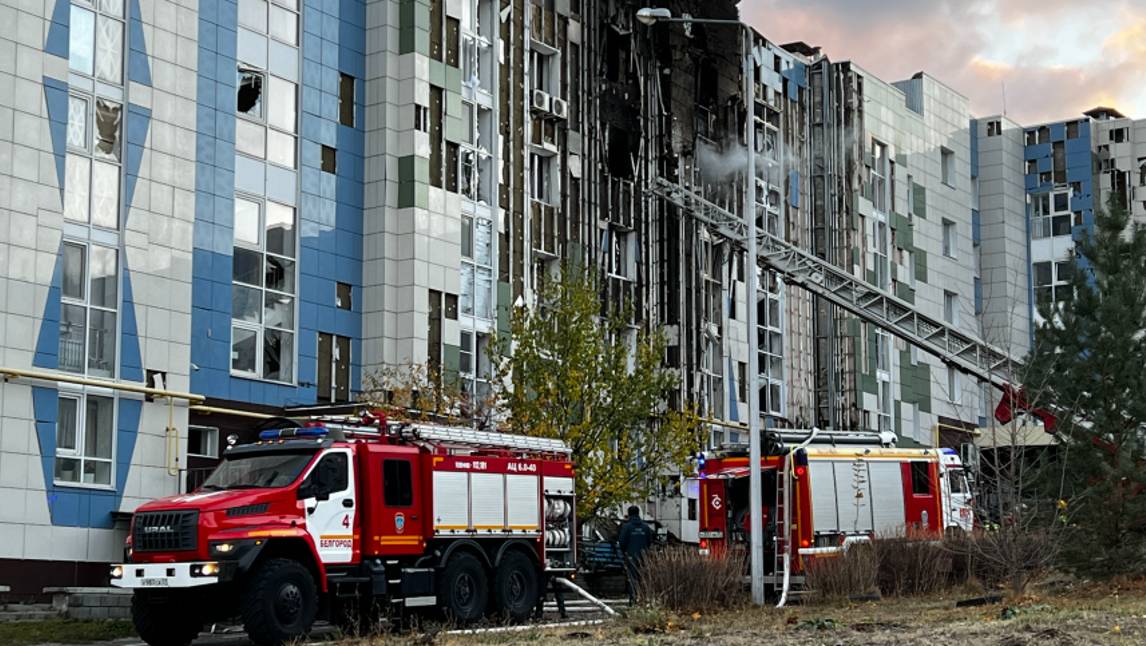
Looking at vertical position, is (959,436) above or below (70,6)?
below

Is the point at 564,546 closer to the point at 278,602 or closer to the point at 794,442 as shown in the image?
the point at 794,442

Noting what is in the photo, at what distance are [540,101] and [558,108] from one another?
99 cm

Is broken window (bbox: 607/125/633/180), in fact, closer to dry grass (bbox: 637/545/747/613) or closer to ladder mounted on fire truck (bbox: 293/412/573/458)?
ladder mounted on fire truck (bbox: 293/412/573/458)

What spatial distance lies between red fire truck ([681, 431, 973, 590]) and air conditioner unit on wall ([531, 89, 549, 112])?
720 inches

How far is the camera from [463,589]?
26797 mm

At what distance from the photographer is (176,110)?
37.3 metres

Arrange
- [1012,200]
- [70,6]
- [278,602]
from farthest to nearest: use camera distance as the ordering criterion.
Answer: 1. [1012,200]
2. [70,6]
3. [278,602]

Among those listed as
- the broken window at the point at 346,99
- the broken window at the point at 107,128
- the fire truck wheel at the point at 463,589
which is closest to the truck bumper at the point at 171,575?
the fire truck wheel at the point at 463,589

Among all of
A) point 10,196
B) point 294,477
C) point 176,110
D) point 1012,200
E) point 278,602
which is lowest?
point 278,602

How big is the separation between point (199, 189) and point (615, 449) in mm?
11669

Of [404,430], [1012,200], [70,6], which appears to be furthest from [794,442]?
[1012,200]

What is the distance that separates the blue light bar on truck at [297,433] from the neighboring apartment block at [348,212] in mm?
9297

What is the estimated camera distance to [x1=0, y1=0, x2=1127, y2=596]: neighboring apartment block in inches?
1342

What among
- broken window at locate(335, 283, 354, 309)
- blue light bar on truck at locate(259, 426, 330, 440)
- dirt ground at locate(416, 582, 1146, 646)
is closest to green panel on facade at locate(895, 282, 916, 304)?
broken window at locate(335, 283, 354, 309)
